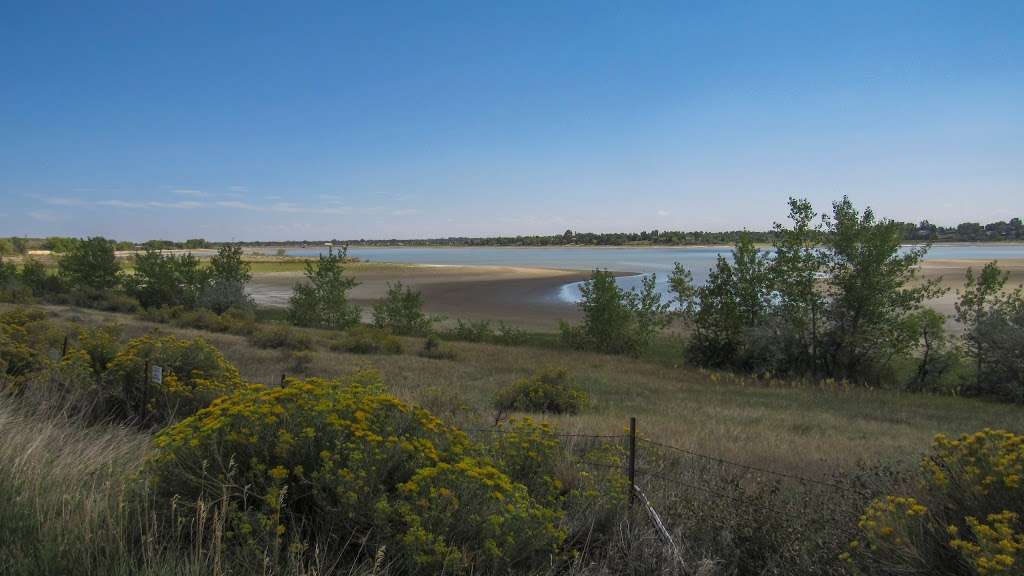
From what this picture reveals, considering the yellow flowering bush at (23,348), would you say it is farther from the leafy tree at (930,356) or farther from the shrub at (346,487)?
the leafy tree at (930,356)

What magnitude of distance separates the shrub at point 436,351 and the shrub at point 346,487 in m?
18.9

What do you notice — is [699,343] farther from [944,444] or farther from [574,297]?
[574,297]

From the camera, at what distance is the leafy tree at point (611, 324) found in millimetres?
30344

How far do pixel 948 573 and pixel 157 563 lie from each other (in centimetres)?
449

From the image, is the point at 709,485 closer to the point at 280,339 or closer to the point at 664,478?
the point at 664,478

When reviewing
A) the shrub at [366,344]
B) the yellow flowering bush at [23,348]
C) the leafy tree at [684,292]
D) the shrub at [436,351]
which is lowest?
the shrub at [436,351]

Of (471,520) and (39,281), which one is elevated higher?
(471,520)

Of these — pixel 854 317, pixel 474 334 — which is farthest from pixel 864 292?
pixel 474 334

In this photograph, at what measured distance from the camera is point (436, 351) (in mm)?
24000

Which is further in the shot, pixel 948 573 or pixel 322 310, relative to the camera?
pixel 322 310

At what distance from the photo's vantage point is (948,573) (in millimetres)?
4078

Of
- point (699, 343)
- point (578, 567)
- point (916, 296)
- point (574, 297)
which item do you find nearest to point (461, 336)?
point (699, 343)

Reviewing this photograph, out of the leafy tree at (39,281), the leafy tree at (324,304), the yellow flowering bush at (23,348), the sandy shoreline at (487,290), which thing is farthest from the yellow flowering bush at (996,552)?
the leafy tree at (39,281)

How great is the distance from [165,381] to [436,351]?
16.3 metres
